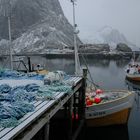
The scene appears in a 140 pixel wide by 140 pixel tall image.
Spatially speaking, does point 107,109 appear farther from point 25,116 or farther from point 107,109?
point 25,116

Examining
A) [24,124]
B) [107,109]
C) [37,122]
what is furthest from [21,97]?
[107,109]

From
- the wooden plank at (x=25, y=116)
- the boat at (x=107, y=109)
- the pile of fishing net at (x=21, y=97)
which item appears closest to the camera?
the wooden plank at (x=25, y=116)

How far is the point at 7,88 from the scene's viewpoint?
12.7m

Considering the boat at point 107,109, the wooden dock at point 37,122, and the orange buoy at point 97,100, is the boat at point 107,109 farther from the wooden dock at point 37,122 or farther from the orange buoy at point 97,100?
the wooden dock at point 37,122

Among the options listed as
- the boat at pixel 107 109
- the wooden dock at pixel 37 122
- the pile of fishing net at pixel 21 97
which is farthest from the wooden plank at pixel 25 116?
the boat at pixel 107 109

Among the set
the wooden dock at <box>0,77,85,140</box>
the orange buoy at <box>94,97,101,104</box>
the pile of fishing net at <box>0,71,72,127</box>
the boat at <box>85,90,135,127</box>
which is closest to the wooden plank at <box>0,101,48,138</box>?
the wooden dock at <box>0,77,85,140</box>

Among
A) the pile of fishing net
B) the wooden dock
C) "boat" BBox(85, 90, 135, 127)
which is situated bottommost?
"boat" BBox(85, 90, 135, 127)

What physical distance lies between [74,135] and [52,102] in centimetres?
619

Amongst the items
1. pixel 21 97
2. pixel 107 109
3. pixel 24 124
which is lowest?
pixel 107 109

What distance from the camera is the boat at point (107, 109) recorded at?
19.2 metres

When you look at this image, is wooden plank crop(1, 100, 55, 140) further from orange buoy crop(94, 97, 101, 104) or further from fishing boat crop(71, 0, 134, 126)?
orange buoy crop(94, 97, 101, 104)

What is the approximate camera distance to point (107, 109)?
19.3 meters

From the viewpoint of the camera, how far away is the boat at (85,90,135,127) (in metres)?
19.2

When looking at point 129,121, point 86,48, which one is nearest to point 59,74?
point 129,121
